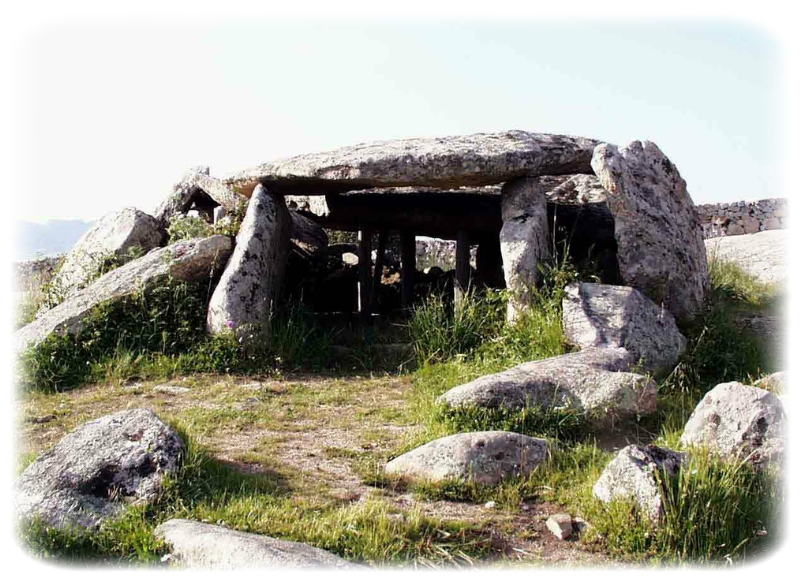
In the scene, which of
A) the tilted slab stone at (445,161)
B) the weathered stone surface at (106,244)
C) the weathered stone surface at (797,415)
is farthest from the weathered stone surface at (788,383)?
the weathered stone surface at (106,244)

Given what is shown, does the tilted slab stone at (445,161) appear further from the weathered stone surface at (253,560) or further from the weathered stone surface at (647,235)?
the weathered stone surface at (253,560)

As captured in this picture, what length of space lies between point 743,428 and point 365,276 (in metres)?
8.31

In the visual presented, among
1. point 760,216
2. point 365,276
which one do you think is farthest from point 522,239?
point 760,216

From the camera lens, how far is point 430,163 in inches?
418

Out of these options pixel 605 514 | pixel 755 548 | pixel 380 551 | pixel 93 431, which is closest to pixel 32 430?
pixel 93 431

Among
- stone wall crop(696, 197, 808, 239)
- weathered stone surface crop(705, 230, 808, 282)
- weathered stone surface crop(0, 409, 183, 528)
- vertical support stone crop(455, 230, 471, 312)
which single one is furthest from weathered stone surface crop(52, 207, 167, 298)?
stone wall crop(696, 197, 808, 239)

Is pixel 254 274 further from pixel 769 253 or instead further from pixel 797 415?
pixel 769 253

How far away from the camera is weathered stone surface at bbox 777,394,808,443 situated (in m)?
6.45

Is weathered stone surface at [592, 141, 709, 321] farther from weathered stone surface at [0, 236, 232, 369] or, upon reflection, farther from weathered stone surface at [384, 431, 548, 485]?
weathered stone surface at [0, 236, 232, 369]

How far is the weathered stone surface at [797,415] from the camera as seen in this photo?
21.1 ft

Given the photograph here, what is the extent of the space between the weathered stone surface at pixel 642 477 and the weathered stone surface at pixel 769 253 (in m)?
9.40

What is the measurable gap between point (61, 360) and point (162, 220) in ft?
13.7

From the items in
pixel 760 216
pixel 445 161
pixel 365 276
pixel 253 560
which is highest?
pixel 445 161

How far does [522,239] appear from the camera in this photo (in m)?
10.4
